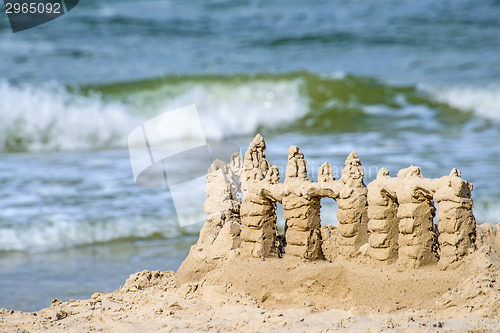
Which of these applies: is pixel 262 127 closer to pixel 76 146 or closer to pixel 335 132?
pixel 335 132

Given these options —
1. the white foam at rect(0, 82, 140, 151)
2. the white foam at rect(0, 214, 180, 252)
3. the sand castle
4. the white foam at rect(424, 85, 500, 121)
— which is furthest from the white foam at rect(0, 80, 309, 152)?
the sand castle

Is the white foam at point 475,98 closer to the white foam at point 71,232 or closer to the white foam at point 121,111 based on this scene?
the white foam at point 121,111

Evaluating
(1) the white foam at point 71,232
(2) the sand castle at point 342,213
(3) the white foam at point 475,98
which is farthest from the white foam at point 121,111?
(2) the sand castle at point 342,213

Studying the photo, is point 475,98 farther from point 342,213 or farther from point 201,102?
point 342,213

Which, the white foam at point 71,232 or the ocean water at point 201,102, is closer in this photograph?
the white foam at point 71,232

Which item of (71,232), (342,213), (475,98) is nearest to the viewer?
(342,213)

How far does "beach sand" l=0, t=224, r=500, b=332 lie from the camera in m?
4.18

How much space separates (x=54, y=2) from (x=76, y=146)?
730 cm

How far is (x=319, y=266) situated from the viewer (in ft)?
15.5

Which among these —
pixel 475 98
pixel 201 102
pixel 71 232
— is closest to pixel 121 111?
pixel 201 102

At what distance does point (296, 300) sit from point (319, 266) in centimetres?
29

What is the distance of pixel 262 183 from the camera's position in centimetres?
495

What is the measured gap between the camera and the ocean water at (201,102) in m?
8.78

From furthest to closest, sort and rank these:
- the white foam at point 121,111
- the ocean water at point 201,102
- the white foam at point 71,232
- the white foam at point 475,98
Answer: the white foam at point 475,98 → the white foam at point 121,111 → the ocean water at point 201,102 → the white foam at point 71,232
